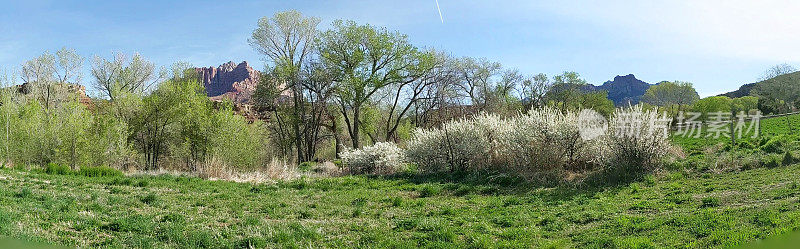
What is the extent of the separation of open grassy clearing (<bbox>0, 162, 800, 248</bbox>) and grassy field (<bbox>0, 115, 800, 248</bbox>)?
0.08 feet

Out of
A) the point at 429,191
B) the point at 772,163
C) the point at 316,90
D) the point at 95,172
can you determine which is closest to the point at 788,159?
the point at 772,163

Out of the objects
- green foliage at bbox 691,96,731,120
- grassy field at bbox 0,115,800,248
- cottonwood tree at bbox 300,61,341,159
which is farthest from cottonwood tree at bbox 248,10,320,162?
green foliage at bbox 691,96,731,120

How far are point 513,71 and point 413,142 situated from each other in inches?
1388

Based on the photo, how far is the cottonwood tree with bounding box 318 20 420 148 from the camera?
31.1 m

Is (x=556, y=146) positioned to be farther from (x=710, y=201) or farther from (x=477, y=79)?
(x=477, y=79)

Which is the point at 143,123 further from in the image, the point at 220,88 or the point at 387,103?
the point at 220,88

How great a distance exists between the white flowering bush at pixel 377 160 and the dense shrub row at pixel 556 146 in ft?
5.93

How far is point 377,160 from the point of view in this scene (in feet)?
66.8

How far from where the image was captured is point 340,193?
13133 millimetres

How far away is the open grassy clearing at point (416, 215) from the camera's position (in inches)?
246

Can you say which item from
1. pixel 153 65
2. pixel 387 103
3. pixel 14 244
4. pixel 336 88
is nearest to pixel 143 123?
pixel 153 65

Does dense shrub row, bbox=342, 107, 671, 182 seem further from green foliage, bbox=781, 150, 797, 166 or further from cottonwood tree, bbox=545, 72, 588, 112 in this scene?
cottonwood tree, bbox=545, 72, 588, 112

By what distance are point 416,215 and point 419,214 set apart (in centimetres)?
14

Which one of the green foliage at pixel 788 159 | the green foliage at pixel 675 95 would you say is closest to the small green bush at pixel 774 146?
the green foliage at pixel 788 159
